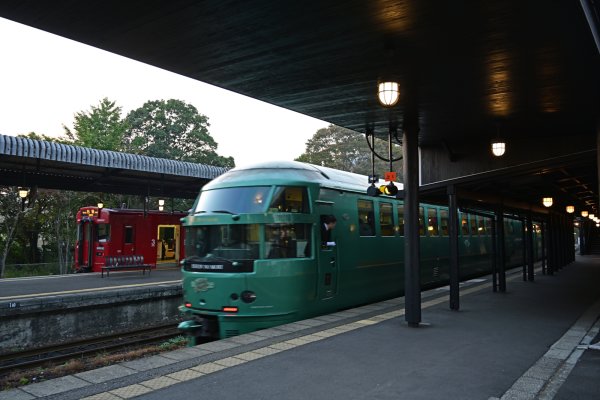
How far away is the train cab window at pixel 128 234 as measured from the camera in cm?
2209

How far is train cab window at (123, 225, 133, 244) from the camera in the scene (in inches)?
870

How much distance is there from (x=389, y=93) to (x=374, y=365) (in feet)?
12.5

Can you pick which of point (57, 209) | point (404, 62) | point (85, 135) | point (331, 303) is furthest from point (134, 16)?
point (85, 135)

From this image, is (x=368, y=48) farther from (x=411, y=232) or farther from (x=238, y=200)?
(x=238, y=200)

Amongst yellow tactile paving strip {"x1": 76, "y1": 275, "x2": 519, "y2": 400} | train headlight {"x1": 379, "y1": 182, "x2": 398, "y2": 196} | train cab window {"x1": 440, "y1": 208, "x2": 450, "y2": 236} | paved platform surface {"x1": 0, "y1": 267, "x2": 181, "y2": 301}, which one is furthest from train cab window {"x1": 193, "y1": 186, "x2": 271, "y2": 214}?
train cab window {"x1": 440, "y1": 208, "x2": 450, "y2": 236}

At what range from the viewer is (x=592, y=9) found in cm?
397

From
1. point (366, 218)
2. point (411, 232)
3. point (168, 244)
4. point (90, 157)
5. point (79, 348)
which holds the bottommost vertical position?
point (79, 348)

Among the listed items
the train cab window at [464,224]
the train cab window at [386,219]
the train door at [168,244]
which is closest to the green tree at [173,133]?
the train door at [168,244]

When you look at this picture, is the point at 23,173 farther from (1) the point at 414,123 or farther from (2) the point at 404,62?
(2) the point at 404,62

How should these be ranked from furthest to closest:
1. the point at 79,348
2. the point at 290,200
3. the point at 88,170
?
1. the point at 88,170
2. the point at 79,348
3. the point at 290,200

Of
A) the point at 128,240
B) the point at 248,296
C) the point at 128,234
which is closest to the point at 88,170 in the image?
the point at 128,234

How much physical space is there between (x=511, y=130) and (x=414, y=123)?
237 centimetres

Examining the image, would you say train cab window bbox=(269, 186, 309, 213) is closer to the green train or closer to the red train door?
the green train

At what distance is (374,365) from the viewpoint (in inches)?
225
